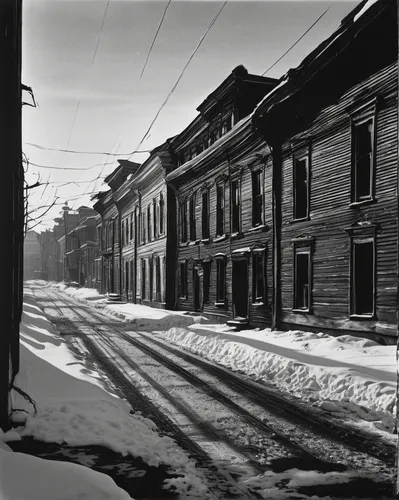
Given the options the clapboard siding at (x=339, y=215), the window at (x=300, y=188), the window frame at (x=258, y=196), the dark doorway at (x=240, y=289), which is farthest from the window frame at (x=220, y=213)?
the window at (x=300, y=188)

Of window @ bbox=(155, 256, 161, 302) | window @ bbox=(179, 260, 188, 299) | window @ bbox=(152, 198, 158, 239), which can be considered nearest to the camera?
window @ bbox=(179, 260, 188, 299)

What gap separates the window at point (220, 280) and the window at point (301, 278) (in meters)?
5.95

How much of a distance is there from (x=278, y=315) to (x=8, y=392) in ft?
43.0

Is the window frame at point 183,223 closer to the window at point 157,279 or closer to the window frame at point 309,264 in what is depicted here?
the window at point 157,279

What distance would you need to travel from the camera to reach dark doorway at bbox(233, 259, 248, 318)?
20891 mm

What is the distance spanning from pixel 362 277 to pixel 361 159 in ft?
10.8

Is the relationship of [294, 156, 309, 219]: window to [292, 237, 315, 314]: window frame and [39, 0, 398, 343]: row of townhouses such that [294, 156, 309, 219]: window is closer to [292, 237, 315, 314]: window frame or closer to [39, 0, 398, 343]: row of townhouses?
[39, 0, 398, 343]: row of townhouses

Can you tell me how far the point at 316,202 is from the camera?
51.7 feet

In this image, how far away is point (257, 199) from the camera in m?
19.8

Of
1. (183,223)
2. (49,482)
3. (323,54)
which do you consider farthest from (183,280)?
(49,482)

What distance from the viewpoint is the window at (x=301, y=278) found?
16.4 meters

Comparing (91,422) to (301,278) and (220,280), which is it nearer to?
(301,278)

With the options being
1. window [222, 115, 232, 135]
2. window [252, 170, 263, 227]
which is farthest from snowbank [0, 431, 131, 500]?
window [222, 115, 232, 135]

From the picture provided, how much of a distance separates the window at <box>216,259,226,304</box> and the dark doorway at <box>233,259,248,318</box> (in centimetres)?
118
